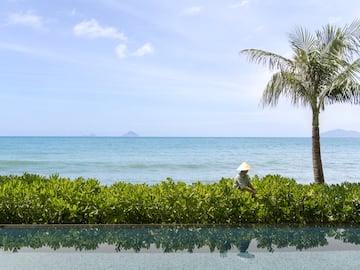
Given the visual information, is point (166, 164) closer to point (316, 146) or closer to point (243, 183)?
point (316, 146)

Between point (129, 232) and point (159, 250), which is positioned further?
point (129, 232)

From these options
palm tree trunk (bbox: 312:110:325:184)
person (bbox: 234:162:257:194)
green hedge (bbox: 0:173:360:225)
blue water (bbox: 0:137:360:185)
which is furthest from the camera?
blue water (bbox: 0:137:360:185)

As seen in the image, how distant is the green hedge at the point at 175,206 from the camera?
9.46 m

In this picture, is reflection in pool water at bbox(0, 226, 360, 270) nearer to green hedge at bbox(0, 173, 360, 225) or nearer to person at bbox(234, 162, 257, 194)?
green hedge at bbox(0, 173, 360, 225)

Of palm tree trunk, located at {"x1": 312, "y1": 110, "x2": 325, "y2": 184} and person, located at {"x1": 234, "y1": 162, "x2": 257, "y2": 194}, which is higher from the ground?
palm tree trunk, located at {"x1": 312, "y1": 110, "x2": 325, "y2": 184}

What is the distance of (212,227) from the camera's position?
30.8 feet

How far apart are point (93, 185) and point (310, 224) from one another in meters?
5.45

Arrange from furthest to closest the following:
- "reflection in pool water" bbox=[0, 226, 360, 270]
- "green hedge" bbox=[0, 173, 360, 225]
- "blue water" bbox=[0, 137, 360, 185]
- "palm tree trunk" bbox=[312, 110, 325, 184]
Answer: "blue water" bbox=[0, 137, 360, 185], "palm tree trunk" bbox=[312, 110, 325, 184], "green hedge" bbox=[0, 173, 360, 225], "reflection in pool water" bbox=[0, 226, 360, 270]

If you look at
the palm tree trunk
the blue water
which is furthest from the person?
the blue water

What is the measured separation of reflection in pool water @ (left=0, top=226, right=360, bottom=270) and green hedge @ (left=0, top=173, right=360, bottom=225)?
34cm

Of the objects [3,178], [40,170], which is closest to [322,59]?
[3,178]

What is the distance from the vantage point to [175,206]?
31.3 feet

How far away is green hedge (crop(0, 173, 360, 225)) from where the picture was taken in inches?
372

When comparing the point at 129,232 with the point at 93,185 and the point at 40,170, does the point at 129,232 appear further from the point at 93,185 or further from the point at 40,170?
the point at 40,170
